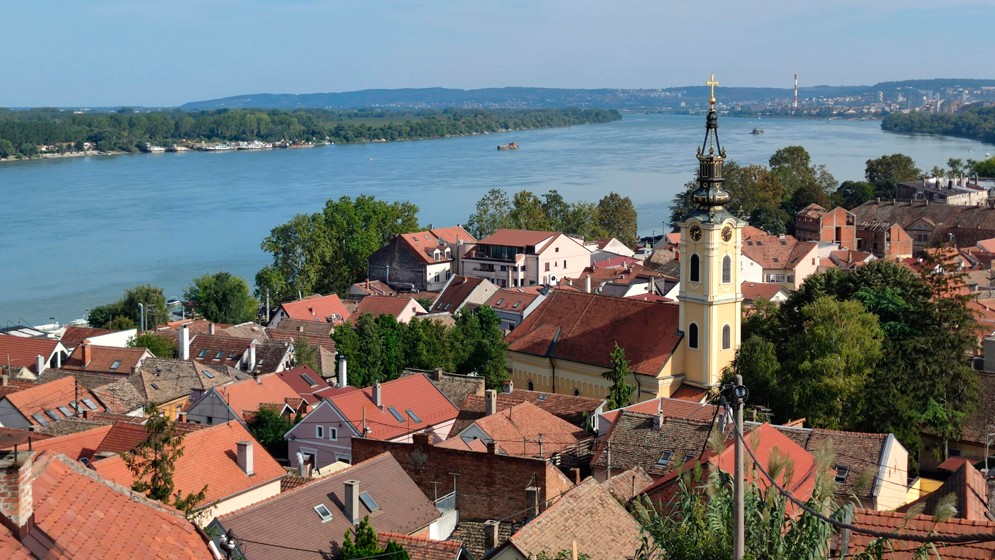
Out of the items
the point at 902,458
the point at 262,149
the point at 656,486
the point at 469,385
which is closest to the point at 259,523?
the point at 656,486

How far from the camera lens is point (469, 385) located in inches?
756

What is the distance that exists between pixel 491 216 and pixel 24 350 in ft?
75.4

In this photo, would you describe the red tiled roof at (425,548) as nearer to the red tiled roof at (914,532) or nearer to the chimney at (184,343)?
the red tiled roof at (914,532)

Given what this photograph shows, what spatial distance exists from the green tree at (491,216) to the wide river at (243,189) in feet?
26.6

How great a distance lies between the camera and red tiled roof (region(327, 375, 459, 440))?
1617cm

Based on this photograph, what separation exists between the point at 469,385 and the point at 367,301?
12.5 meters

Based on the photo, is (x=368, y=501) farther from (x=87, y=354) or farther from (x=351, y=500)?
(x=87, y=354)

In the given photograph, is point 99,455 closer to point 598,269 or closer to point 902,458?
point 902,458

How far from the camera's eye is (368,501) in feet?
35.0

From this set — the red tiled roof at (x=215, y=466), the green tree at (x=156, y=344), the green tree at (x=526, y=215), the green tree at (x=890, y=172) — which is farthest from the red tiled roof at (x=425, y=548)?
the green tree at (x=890, y=172)

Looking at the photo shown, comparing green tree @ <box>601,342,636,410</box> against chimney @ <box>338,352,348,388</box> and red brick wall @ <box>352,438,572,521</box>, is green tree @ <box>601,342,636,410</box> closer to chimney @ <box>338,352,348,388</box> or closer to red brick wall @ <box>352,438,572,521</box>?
chimney @ <box>338,352,348,388</box>

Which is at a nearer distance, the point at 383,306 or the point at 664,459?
the point at 664,459

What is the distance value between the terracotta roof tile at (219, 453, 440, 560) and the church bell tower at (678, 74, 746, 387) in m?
9.49

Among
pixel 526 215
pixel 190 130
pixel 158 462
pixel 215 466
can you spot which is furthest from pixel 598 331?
pixel 190 130
